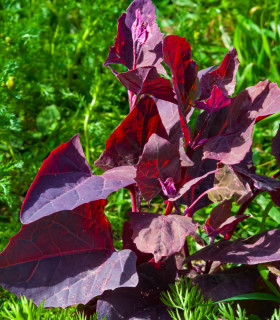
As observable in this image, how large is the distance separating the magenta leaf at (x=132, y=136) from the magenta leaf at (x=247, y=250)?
305 millimetres

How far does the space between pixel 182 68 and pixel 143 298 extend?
1.90ft

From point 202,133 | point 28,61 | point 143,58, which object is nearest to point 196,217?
point 202,133

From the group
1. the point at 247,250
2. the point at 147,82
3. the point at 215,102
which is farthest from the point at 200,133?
the point at 247,250

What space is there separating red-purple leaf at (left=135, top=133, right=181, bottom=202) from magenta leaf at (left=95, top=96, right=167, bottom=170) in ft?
0.38

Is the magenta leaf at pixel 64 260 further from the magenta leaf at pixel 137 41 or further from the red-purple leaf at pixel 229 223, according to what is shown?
the magenta leaf at pixel 137 41

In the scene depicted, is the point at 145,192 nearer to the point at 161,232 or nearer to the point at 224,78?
the point at 161,232

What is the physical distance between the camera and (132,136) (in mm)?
1276

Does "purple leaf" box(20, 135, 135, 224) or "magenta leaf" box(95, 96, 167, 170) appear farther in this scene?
"magenta leaf" box(95, 96, 167, 170)

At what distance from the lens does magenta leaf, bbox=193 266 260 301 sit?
1.23 metres

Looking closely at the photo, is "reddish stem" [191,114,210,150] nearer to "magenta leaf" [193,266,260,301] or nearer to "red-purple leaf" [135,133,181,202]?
"red-purple leaf" [135,133,181,202]

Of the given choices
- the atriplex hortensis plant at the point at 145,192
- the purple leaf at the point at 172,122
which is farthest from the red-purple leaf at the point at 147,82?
the purple leaf at the point at 172,122

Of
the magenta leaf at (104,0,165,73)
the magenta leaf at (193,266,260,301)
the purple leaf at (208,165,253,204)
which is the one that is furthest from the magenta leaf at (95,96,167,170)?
the magenta leaf at (193,266,260,301)

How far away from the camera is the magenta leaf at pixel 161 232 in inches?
43.5

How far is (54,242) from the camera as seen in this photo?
1229mm
